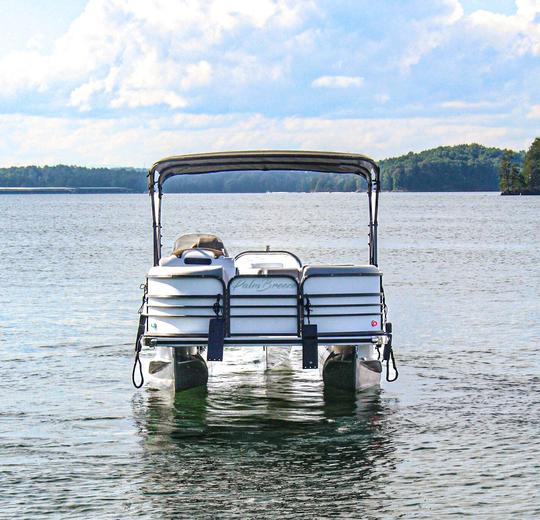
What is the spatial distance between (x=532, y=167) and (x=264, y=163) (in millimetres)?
172007

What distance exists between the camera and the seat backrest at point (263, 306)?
11969 millimetres

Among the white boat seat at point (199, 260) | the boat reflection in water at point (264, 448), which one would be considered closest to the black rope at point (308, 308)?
the white boat seat at point (199, 260)

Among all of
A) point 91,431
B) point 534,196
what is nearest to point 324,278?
point 91,431

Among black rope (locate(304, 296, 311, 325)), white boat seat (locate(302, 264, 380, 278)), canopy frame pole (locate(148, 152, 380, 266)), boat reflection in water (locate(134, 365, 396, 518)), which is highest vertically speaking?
canopy frame pole (locate(148, 152, 380, 266))

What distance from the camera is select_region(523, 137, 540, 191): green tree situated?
178250mm

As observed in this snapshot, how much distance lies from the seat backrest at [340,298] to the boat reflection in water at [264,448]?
121cm

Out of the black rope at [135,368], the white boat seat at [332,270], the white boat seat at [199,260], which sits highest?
the white boat seat at [199,260]

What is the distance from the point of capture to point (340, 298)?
1202 centimetres

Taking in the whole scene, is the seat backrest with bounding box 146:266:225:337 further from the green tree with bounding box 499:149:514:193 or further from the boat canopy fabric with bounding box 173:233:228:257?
the green tree with bounding box 499:149:514:193

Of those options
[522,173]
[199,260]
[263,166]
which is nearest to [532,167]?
[522,173]

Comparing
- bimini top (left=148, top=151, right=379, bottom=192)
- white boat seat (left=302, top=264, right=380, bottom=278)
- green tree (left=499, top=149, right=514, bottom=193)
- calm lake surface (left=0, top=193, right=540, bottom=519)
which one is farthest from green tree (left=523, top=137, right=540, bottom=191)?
white boat seat (left=302, top=264, right=380, bottom=278)

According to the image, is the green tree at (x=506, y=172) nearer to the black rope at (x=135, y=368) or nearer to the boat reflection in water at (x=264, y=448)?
the boat reflection in water at (x=264, y=448)

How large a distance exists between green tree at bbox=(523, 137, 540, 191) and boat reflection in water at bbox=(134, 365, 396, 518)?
169531 mm

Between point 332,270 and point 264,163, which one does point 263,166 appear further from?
point 332,270
